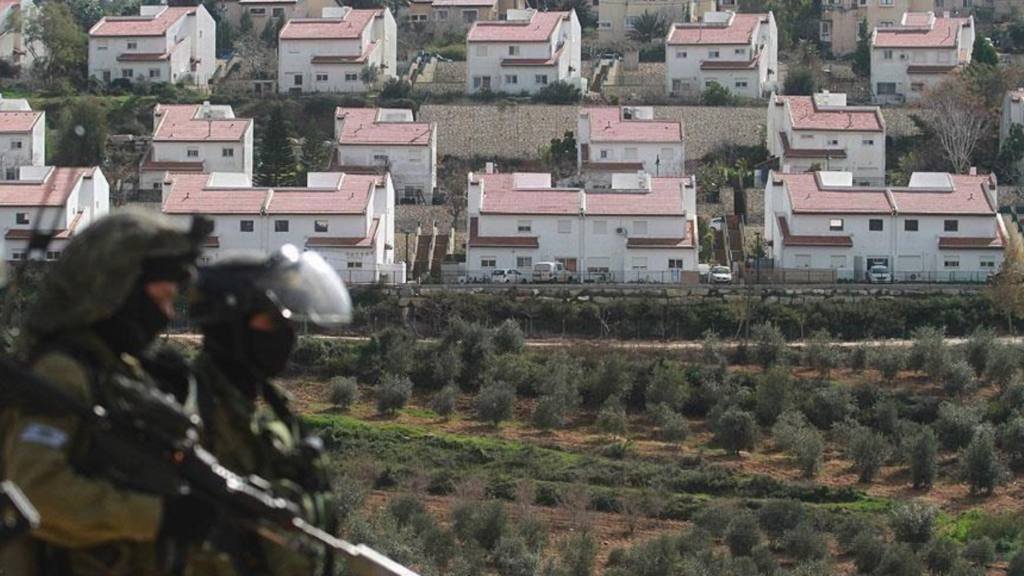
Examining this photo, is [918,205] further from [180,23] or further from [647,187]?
[180,23]

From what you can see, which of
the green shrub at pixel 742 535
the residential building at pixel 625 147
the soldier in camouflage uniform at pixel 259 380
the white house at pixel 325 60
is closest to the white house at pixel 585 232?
the residential building at pixel 625 147

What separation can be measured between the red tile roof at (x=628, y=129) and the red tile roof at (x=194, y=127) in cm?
752

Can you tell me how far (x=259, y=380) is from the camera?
682 centimetres

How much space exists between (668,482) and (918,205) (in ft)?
56.8

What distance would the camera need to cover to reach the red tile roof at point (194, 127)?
59.8 metres

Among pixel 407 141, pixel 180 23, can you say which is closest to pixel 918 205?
pixel 407 141

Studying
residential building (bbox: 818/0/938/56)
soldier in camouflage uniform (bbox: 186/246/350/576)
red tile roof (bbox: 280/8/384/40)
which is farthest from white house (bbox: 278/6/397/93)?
soldier in camouflage uniform (bbox: 186/246/350/576)

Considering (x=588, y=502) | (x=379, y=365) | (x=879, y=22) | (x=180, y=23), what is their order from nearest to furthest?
(x=588, y=502) → (x=379, y=365) → (x=180, y=23) → (x=879, y=22)

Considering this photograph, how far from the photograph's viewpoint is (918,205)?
178 feet

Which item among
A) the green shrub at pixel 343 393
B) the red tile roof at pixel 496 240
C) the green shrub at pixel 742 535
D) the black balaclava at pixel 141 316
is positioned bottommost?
the green shrub at pixel 742 535

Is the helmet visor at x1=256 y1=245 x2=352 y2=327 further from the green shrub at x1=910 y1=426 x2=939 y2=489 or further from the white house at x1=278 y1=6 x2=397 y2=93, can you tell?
the white house at x1=278 y1=6 x2=397 y2=93

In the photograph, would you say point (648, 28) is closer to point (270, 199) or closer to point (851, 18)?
point (851, 18)

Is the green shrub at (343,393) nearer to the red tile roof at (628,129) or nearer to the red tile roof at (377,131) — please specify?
the red tile roof at (377,131)

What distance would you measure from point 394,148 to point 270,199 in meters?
5.60
